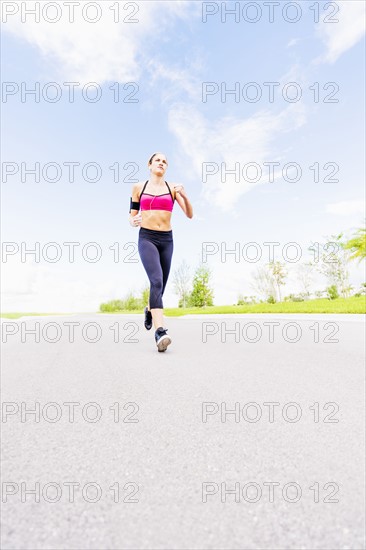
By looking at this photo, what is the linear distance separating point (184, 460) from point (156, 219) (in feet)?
7.79

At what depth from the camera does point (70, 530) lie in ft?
5.00

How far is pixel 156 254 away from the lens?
4.17 meters

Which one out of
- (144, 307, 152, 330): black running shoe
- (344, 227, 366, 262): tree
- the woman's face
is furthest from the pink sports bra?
(344, 227, 366, 262): tree

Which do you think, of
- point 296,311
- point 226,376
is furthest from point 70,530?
point 296,311

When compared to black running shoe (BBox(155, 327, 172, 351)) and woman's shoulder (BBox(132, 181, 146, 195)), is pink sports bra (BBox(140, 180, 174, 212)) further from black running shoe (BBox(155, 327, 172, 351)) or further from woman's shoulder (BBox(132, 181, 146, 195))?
black running shoe (BBox(155, 327, 172, 351))

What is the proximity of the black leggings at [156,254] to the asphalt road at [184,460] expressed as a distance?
97 centimetres

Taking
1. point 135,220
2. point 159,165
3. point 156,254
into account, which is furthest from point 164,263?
point 159,165

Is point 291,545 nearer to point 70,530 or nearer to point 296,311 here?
point 70,530

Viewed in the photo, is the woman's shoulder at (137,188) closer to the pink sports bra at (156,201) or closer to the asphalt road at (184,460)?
the pink sports bra at (156,201)

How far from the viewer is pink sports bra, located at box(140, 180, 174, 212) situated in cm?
386

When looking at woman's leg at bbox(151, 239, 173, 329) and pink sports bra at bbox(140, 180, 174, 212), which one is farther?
woman's leg at bbox(151, 239, 173, 329)

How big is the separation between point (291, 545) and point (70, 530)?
77 centimetres

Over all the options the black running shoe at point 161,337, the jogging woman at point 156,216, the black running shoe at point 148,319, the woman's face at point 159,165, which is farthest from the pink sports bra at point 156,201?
the black running shoe at point 161,337

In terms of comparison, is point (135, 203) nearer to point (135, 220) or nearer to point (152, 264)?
point (135, 220)
